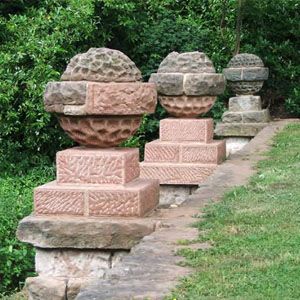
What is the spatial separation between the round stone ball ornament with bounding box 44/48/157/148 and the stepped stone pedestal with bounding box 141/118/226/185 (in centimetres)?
282

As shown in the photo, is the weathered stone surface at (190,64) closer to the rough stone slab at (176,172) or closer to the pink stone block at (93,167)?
the rough stone slab at (176,172)

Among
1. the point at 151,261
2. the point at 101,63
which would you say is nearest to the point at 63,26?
the point at 101,63

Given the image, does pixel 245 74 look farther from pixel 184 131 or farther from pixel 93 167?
pixel 93 167

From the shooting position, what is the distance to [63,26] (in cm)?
1402

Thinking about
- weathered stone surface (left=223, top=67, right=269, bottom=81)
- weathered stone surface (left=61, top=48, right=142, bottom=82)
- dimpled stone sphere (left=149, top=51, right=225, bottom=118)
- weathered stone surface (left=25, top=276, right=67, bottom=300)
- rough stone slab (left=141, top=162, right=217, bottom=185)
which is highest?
weathered stone surface (left=61, top=48, right=142, bottom=82)

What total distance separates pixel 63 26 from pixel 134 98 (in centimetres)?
871

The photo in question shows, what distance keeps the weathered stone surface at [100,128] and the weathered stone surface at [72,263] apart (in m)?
0.80

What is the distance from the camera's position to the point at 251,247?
182 inches

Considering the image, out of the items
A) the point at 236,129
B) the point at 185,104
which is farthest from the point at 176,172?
the point at 236,129

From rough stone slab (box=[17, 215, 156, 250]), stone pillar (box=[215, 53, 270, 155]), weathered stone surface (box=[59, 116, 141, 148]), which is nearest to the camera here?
rough stone slab (box=[17, 215, 156, 250])

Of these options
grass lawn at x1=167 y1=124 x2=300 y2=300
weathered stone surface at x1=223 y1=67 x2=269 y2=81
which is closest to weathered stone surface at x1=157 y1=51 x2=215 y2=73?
grass lawn at x1=167 y1=124 x2=300 y2=300

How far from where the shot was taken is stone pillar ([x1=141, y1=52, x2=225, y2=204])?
8.61 metres

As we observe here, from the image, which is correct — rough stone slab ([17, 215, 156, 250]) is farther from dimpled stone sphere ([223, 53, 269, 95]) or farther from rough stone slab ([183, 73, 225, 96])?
dimpled stone sphere ([223, 53, 269, 95])

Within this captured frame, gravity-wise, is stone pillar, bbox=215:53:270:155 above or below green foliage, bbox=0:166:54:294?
above
